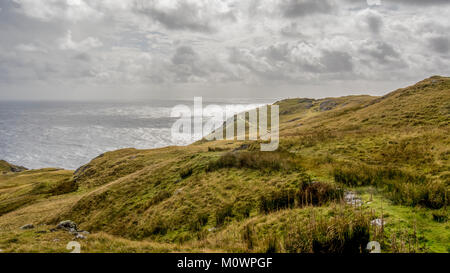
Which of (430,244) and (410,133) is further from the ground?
(410,133)

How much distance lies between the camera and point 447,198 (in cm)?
994

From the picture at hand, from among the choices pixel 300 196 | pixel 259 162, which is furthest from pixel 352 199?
pixel 259 162

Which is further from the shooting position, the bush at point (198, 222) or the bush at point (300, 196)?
the bush at point (198, 222)

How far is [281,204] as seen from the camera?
1288 centimetres

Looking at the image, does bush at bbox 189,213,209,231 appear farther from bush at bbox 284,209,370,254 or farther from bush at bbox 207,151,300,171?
bush at bbox 284,209,370,254

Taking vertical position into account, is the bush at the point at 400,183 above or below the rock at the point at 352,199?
above

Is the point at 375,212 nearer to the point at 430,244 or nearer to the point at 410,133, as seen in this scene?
the point at 430,244

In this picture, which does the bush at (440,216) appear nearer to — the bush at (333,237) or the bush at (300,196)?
the bush at (333,237)

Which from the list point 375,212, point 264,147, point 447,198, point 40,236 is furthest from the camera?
point 264,147

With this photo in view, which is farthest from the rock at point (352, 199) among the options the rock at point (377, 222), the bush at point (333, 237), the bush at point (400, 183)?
the bush at point (333, 237)

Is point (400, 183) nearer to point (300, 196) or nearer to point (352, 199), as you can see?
point (352, 199)

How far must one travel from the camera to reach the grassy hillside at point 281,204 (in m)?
8.11
